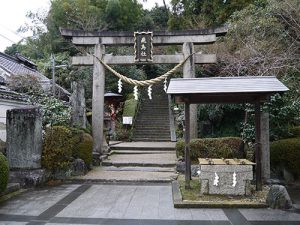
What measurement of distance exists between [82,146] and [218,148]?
434cm

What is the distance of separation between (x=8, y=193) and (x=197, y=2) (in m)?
23.5

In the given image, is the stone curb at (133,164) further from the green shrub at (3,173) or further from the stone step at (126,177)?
the green shrub at (3,173)

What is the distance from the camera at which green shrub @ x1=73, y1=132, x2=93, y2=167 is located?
1076cm

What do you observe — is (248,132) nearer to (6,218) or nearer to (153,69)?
(6,218)

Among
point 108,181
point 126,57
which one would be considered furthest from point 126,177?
point 126,57

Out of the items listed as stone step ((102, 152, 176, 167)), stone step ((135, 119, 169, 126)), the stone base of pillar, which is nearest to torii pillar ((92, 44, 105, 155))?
stone step ((102, 152, 176, 167))

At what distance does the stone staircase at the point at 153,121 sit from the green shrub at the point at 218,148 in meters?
9.44

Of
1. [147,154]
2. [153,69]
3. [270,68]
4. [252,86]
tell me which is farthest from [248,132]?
[153,69]

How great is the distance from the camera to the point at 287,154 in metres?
9.68

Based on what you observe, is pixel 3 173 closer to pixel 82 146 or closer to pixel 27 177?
pixel 27 177

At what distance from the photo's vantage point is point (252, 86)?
7.78m

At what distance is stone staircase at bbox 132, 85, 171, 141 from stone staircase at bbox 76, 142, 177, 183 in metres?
4.84

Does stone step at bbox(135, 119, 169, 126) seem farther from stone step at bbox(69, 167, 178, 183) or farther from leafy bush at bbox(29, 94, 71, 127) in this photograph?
stone step at bbox(69, 167, 178, 183)

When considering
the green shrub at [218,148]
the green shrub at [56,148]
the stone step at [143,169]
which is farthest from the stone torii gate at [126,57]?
the green shrub at [56,148]
